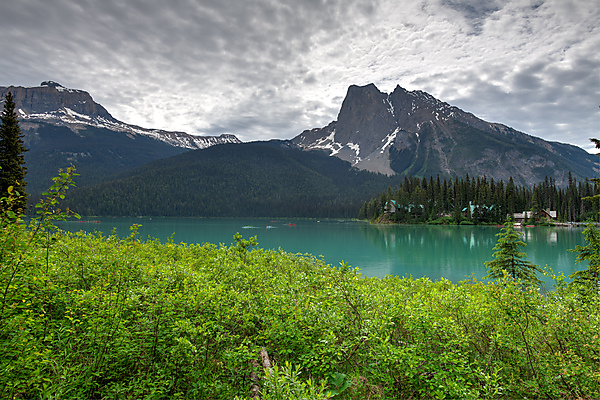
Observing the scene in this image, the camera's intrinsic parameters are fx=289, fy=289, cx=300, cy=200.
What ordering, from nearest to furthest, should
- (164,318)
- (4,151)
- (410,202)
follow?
1. (164,318)
2. (4,151)
3. (410,202)

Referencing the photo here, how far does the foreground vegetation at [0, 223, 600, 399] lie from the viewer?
450cm

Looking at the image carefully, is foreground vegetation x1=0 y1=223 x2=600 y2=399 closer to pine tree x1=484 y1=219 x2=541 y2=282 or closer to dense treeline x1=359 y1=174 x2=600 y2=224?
pine tree x1=484 y1=219 x2=541 y2=282

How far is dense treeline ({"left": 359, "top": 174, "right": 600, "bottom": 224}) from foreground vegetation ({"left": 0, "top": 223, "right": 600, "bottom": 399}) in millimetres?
115493

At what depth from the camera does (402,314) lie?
608 cm

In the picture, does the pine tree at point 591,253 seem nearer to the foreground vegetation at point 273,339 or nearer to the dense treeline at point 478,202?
the foreground vegetation at point 273,339

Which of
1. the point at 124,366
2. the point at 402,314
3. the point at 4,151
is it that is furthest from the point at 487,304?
the point at 4,151

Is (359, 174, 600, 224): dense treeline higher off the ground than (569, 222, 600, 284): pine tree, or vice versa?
(359, 174, 600, 224): dense treeline

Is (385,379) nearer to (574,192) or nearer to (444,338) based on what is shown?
(444,338)

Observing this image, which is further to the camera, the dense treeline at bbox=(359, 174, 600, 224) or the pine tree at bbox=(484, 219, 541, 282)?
the dense treeline at bbox=(359, 174, 600, 224)

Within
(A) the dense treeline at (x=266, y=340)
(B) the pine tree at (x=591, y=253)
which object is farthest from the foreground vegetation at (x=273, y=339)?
(B) the pine tree at (x=591, y=253)

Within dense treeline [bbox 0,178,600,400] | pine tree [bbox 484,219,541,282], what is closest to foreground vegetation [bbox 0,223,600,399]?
dense treeline [bbox 0,178,600,400]

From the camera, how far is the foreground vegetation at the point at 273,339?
14.8ft

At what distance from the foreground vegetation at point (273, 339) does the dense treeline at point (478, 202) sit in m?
115

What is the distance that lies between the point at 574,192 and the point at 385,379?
145636 millimetres
